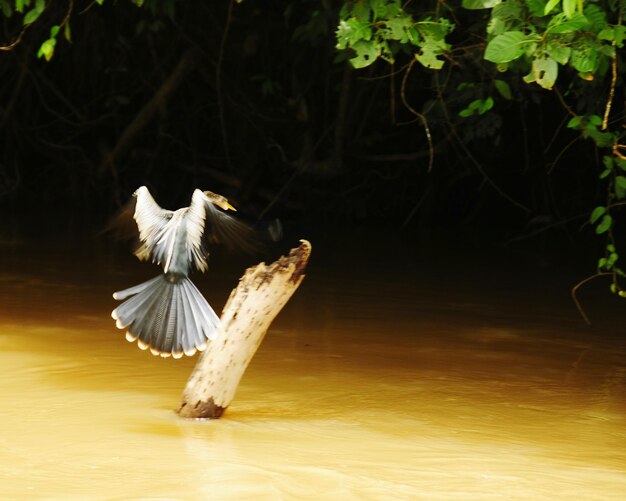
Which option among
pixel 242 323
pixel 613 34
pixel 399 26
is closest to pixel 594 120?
pixel 613 34

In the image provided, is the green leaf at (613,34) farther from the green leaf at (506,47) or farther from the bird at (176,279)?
the bird at (176,279)

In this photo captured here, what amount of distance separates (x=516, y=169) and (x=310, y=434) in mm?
8802

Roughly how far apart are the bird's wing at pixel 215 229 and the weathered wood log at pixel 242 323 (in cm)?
17

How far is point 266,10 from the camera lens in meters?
9.80

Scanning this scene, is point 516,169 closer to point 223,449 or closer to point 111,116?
point 111,116

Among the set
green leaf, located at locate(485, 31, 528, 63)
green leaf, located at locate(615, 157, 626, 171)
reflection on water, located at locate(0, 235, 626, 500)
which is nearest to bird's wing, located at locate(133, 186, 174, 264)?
reflection on water, located at locate(0, 235, 626, 500)

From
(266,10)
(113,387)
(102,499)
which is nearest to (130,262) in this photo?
(266,10)

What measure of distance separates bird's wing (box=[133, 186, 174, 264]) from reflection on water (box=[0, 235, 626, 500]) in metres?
0.53

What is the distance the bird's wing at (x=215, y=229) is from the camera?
3.92 meters

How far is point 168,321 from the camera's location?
12.6ft

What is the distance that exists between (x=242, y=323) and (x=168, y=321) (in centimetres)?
24

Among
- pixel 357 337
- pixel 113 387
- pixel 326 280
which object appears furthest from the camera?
pixel 326 280

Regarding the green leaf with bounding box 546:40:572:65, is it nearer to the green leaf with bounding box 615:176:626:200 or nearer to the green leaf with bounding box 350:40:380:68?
the green leaf with bounding box 350:40:380:68

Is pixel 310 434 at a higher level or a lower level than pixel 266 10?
lower
